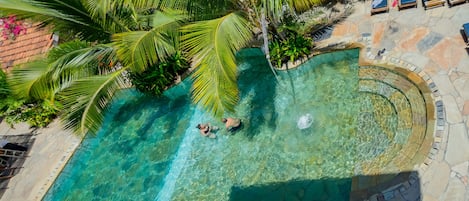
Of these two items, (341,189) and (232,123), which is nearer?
(341,189)

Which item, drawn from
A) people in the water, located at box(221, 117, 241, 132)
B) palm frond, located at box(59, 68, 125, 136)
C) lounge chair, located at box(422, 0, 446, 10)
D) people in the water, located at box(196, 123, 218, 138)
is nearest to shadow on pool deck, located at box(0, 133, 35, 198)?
palm frond, located at box(59, 68, 125, 136)

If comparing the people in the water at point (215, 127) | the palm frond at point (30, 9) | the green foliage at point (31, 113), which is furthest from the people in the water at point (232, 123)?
the green foliage at point (31, 113)

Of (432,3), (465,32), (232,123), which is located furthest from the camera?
(232,123)

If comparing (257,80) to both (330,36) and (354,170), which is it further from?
(354,170)

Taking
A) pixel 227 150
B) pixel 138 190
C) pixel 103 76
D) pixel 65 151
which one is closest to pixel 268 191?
pixel 227 150

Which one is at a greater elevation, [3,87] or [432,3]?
[3,87]

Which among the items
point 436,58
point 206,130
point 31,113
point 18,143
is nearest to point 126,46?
point 206,130

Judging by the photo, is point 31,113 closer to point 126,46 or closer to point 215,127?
point 126,46
